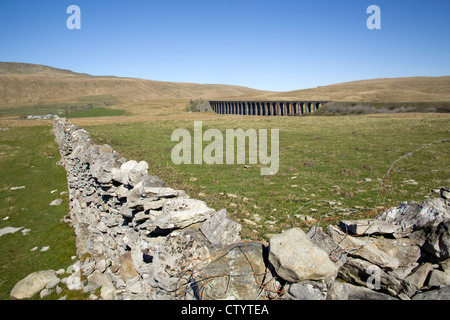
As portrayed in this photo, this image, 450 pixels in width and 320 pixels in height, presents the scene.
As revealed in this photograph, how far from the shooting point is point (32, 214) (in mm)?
14352

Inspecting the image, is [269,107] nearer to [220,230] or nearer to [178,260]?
[220,230]

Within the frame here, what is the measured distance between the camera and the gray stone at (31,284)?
8.60m

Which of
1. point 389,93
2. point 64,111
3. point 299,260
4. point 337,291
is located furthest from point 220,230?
point 389,93

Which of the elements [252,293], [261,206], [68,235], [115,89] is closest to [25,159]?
[68,235]

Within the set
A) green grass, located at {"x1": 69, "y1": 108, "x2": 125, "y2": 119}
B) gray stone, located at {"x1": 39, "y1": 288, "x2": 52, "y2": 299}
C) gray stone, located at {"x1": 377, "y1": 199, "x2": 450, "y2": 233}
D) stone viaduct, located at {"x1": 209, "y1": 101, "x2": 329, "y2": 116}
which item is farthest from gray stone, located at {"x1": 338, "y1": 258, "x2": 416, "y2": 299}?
green grass, located at {"x1": 69, "y1": 108, "x2": 125, "y2": 119}

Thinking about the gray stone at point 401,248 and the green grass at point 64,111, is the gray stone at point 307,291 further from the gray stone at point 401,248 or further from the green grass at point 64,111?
the green grass at point 64,111

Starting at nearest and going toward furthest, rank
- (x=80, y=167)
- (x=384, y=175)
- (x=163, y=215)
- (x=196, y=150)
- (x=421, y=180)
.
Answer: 1. (x=163, y=215)
2. (x=421, y=180)
3. (x=384, y=175)
4. (x=80, y=167)
5. (x=196, y=150)

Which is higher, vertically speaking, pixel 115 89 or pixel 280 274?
pixel 115 89

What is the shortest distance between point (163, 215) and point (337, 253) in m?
3.41

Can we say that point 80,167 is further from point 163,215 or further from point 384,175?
point 384,175

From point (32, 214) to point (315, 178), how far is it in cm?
1543

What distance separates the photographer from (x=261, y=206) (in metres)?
9.06

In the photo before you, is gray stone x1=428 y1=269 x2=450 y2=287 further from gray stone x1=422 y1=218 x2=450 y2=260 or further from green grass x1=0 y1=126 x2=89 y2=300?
green grass x1=0 y1=126 x2=89 y2=300

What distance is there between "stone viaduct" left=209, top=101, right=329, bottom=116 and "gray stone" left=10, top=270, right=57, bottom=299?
5267 centimetres
